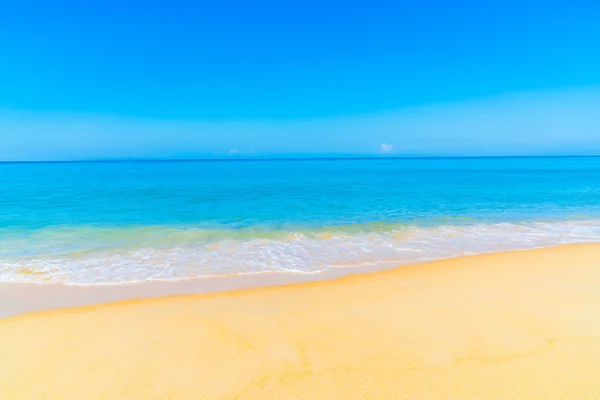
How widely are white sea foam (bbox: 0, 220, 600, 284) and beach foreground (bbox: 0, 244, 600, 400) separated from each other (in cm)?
152

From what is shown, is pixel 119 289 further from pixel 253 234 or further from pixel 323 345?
pixel 253 234

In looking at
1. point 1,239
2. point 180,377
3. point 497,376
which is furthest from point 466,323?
point 1,239

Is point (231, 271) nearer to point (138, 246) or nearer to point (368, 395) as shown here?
point (138, 246)

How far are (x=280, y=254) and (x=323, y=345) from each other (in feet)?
14.5

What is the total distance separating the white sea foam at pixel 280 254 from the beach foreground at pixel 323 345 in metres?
1.52

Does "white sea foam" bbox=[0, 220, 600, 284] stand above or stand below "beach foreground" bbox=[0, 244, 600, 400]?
below

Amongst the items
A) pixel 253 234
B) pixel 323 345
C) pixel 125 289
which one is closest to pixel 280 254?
pixel 253 234

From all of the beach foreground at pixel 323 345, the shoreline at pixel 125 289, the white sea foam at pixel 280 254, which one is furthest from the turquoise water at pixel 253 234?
the beach foreground at pixel 323 345

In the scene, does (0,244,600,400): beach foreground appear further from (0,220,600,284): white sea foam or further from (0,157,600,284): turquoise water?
(0,157,600,284): turquoise water

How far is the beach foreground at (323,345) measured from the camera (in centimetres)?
304

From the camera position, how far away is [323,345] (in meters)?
3.71

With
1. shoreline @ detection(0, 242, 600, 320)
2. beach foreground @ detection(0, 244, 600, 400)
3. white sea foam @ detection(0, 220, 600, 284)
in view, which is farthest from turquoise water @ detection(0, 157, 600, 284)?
beach foreground @ detection(0, 244, 600, 400)

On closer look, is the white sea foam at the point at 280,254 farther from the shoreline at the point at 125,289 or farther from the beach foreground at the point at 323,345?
the beach foreground at the point at 323,345

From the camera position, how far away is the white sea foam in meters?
6.75
